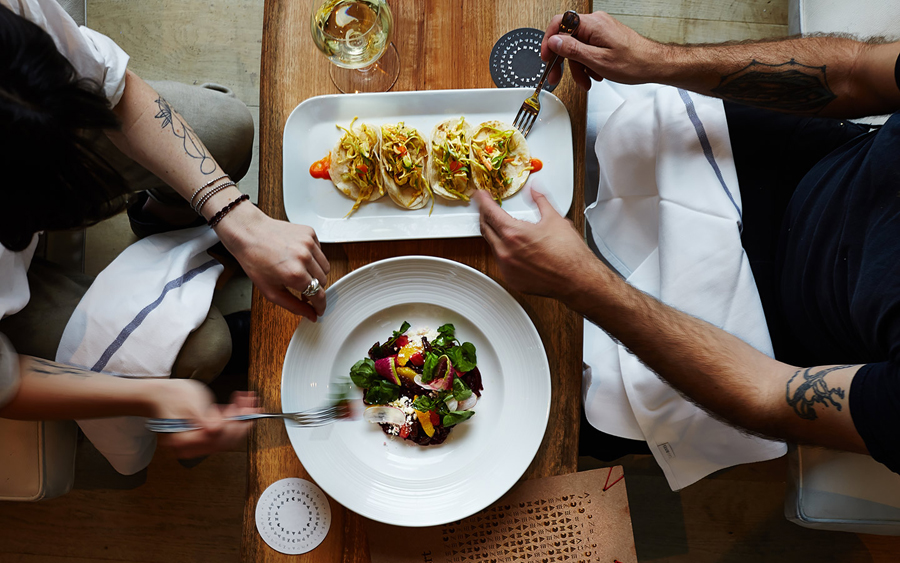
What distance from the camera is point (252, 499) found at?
3.65 feet

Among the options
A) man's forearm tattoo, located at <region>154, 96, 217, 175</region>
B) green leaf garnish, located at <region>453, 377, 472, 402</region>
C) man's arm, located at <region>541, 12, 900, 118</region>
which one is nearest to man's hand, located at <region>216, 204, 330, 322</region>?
man's forearm tattoo, located at <region>154, 96, 217, 175</region>

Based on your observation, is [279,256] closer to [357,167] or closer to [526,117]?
[357,167]

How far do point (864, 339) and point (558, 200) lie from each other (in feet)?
2.15

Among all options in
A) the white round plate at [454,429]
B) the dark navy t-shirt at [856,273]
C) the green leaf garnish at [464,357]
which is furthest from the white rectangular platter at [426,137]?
the dark navy t-shirt at [856,273]

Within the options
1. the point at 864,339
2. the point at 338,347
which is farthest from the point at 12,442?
the point at 864,339

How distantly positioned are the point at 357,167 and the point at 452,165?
214 mm

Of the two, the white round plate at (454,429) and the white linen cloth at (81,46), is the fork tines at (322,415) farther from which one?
the white linen cloth at (81,46)

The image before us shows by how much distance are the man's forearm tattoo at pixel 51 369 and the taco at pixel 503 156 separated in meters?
0.94

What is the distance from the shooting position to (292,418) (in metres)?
1.09

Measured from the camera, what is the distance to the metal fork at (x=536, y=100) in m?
1.14

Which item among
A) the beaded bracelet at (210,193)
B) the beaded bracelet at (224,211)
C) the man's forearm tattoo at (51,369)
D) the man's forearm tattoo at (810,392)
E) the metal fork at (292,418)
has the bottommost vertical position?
the metal fork at (292,418)

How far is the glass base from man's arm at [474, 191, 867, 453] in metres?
0.37

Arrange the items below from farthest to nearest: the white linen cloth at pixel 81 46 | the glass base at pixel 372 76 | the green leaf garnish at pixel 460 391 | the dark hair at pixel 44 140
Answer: the glass base at pixel 372 76
the green leaf garnish at pixel 460 391
the white linen cloth at pixel 81 46
the dark hair at pixel 44 140

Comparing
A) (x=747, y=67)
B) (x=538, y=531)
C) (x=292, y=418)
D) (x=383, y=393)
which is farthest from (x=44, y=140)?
(x=747, y=67)
